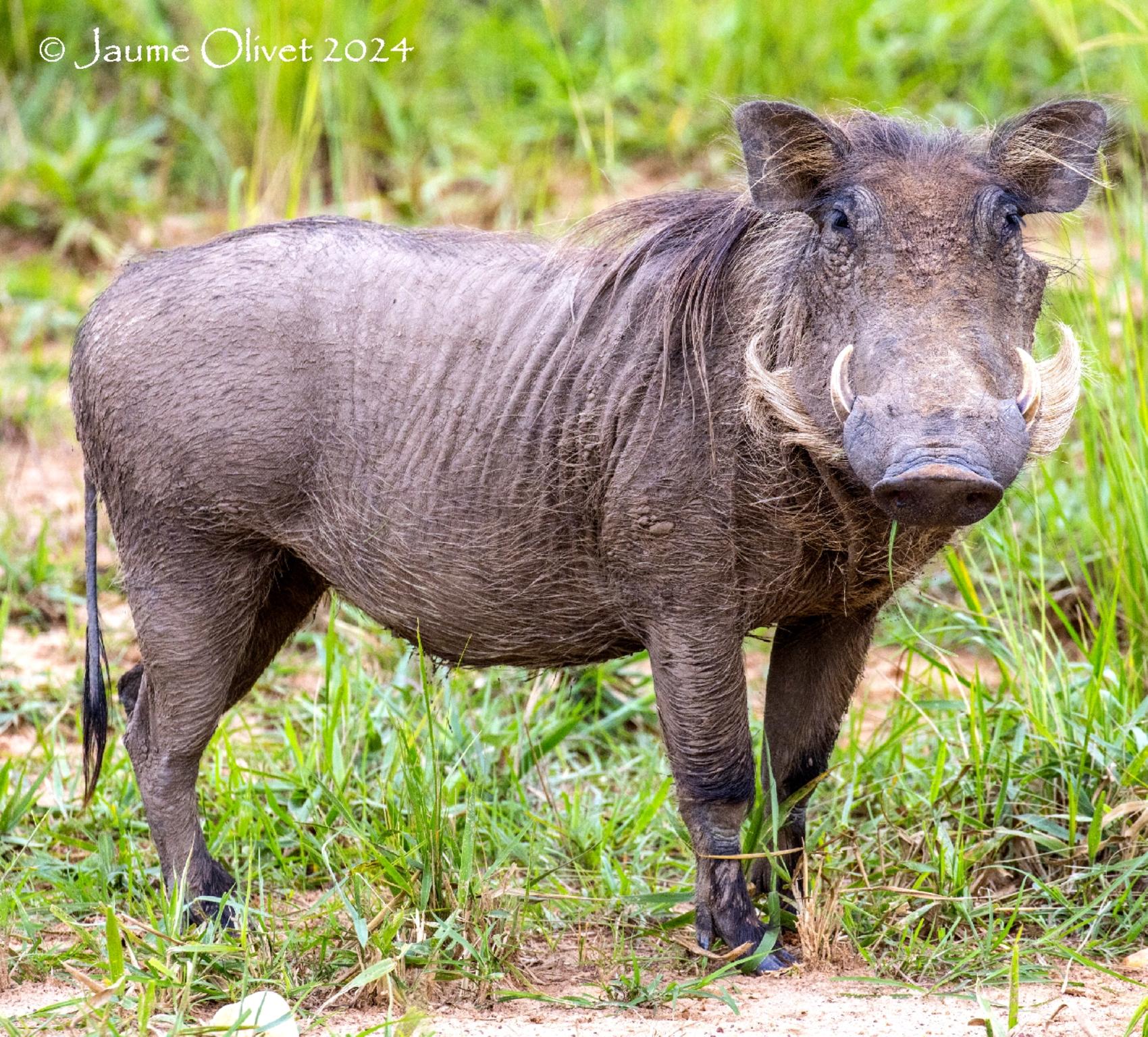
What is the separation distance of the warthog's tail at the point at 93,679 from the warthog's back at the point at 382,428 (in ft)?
0.77

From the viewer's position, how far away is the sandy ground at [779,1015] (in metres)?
2.58

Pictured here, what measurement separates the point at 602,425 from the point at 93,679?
1.25m

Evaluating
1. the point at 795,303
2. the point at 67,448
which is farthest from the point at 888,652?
the point at 67,448

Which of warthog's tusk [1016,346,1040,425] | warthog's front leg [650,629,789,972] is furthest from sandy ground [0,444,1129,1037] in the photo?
warthog's tusk [1016,346,1040,425]

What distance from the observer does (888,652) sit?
471 cm

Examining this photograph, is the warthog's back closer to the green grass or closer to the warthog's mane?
the warthog's mane

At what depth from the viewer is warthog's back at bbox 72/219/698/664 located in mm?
2969

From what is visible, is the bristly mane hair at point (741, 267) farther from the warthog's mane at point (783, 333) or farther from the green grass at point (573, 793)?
the green grass at point (573, 793)

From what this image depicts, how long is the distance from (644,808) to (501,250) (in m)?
1.20

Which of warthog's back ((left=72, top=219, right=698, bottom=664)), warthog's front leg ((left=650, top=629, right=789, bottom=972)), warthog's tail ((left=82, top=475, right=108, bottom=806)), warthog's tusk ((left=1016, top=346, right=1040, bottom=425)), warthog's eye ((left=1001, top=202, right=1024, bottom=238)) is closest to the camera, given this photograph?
warthog's tusk ((left=1016, top=346, right=1040, bottom=425))

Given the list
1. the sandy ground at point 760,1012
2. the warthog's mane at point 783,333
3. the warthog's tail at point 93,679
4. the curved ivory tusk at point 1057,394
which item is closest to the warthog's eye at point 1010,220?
the warthog's mane at point 783,333

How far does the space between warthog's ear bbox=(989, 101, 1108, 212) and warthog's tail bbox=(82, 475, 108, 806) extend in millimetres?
1892

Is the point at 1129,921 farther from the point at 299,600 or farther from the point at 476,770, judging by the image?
the point at 299,600

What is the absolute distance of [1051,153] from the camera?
107 inches
